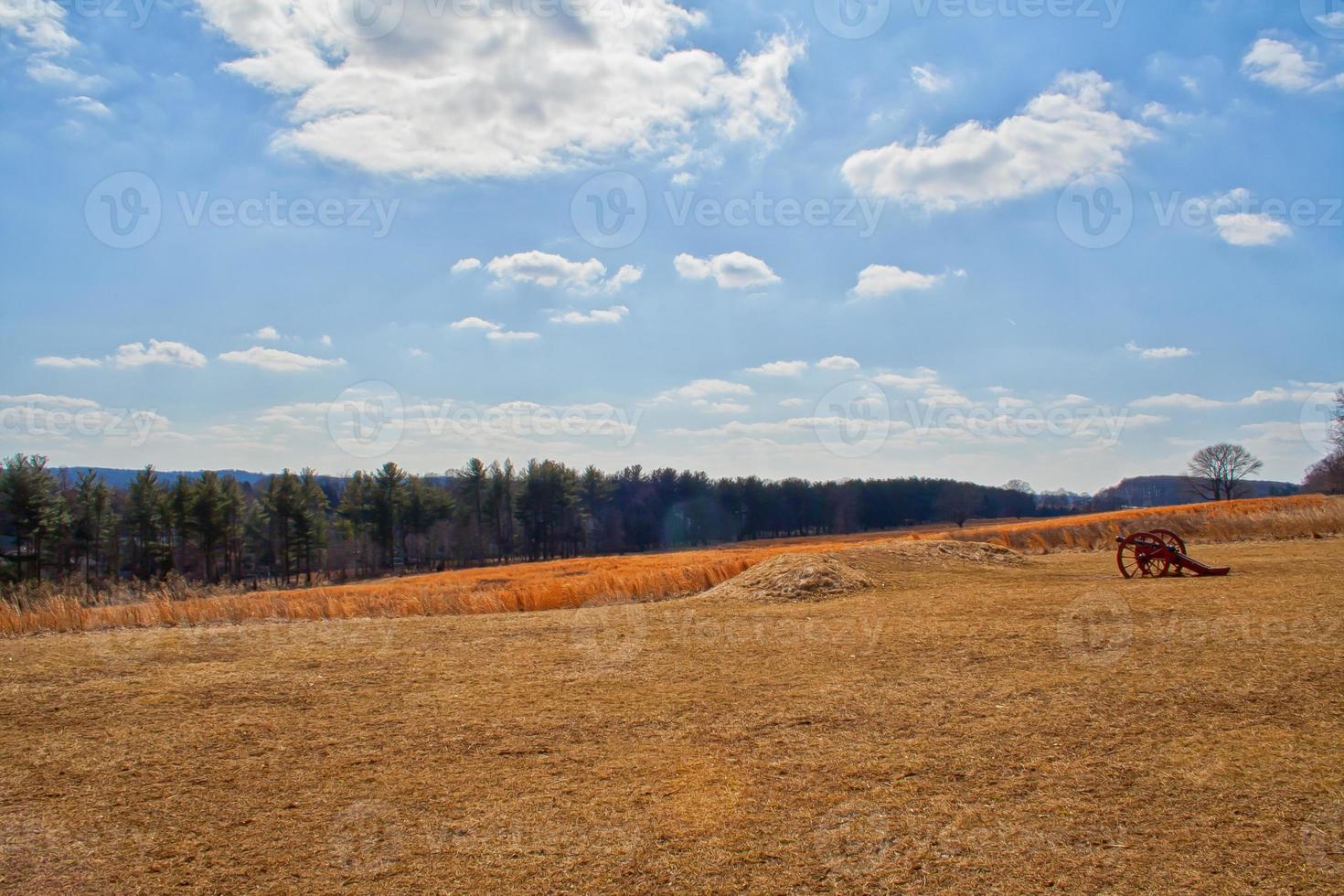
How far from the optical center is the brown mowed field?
486cm

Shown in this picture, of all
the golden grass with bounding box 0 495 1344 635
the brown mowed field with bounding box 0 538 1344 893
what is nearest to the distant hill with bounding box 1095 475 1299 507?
the golden grass with bounding box 0 495 1344 635

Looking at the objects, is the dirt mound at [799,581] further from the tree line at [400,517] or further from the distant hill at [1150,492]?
the distant hill at [1150,492]

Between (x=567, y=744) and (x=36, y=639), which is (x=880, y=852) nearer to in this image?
(x=567, y=744)

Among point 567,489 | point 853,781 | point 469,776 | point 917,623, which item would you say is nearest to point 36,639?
point 469,776

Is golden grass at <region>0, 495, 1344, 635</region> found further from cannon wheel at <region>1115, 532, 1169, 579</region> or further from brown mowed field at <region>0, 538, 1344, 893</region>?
cannon wheel at <region>1115, 532, 1169, 579</region>

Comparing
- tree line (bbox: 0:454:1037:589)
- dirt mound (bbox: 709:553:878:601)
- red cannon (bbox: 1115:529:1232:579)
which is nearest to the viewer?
dirt mound (bbox: 709:553:878:601)

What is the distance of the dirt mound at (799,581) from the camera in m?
16.3

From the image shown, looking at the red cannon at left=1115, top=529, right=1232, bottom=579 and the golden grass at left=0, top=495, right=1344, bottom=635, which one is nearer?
the golden grass at left=0, top=495, right=1344, bottom=635

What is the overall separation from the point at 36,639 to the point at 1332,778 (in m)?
14.7

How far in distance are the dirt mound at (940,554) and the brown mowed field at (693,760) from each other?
7660mm

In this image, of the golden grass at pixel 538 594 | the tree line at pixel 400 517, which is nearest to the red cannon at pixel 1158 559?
the golden grass at pixel 538 594

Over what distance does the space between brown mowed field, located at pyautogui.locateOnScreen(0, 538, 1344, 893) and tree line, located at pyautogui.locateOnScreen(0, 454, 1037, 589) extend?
43.2 m

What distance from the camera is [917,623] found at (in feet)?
40.5

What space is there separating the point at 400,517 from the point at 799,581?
7413 cm
